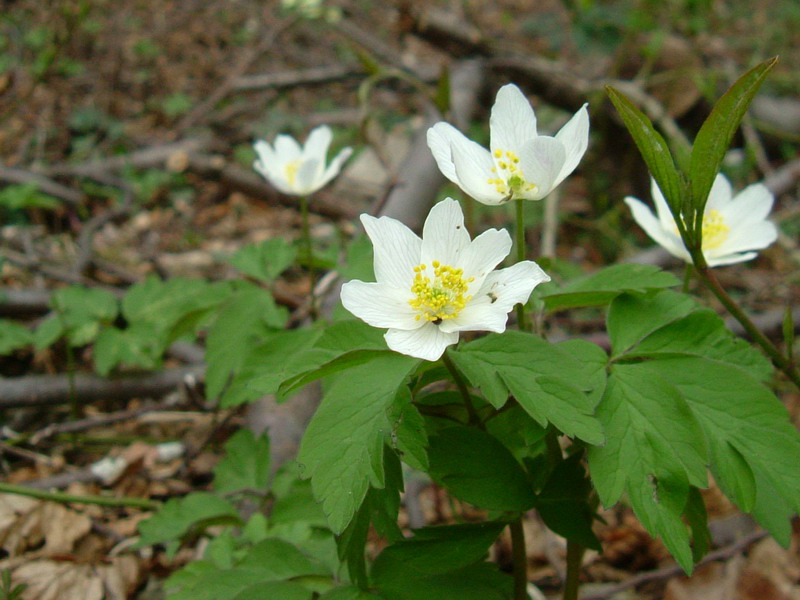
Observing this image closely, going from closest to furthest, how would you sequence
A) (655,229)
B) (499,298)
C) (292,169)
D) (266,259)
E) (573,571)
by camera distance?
(499,298), (573,571), (655,229), (266,259), (292,169)

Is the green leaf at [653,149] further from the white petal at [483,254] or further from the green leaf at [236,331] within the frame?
the green leaf at [236,331]

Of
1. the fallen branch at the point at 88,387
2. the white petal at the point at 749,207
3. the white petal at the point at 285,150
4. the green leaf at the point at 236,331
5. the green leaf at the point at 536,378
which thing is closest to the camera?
the green leaf at the point at 536,378

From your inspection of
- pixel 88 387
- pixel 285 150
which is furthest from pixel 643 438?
pixel 88 387

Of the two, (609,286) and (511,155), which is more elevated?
(511,155)

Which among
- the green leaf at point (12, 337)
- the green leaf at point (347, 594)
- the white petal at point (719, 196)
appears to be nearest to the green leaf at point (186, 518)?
the green leaf at point (347, 594)

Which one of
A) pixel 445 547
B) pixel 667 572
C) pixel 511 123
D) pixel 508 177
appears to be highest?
pixel 511 123

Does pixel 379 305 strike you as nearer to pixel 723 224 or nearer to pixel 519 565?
pixel 519 565

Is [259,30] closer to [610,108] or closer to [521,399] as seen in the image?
[610,108]

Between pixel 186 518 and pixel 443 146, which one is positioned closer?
pixel 443 146
